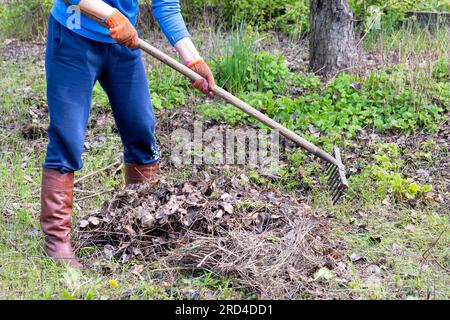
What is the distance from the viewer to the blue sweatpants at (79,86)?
370cm

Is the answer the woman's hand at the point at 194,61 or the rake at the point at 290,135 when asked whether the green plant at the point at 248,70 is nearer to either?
the rake at the point at 290,135

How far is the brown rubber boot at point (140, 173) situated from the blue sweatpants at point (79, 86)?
1.13 feet

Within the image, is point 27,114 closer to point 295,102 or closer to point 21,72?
point 21,72

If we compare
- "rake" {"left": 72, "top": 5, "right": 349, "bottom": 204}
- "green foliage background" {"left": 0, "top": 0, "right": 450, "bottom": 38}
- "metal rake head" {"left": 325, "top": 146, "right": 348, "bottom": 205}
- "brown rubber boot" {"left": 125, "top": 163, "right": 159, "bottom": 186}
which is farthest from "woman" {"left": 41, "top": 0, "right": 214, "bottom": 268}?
"green foliage background" {"left": 0, "top": 0, "right": 450, "bottom": 38}

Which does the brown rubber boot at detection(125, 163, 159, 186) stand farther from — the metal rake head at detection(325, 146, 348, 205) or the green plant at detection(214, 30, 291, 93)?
the green plant at detection(214, 30, 291, 93)

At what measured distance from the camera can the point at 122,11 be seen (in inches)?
150

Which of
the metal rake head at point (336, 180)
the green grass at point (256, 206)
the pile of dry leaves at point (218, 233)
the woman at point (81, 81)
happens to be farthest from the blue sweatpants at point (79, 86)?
the metal rake head at point (336, 180)

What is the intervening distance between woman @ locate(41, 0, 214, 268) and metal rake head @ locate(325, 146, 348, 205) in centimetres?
137

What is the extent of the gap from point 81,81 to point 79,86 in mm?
30

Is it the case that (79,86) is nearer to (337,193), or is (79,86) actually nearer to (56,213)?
(56,213)

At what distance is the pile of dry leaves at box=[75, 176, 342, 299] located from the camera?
3590mm

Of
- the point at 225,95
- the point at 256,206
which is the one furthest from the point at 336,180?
the point at 225,95

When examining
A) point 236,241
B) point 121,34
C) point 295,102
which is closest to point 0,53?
point 295,102
